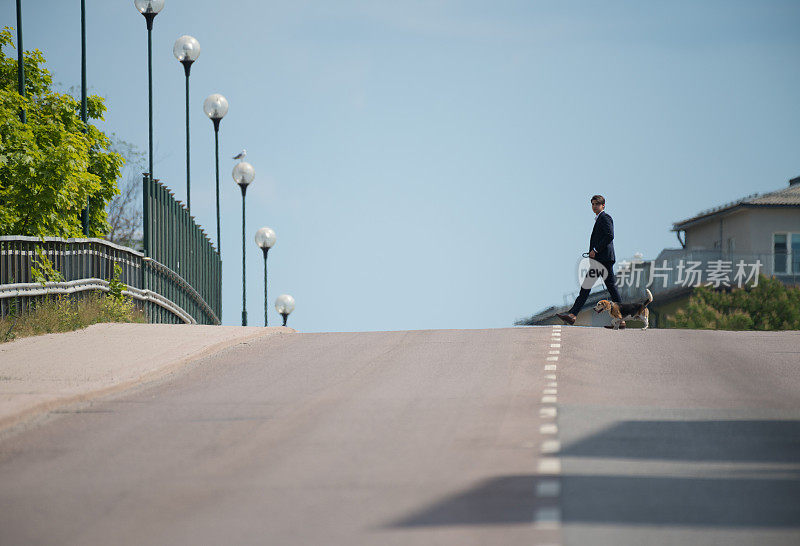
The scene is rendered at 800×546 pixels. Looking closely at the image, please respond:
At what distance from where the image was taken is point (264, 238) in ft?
119

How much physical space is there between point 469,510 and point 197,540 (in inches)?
65.3

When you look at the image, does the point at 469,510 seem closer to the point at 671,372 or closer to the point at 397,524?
the point at 397,524

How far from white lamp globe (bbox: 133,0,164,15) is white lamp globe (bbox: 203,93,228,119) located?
538 centimetres

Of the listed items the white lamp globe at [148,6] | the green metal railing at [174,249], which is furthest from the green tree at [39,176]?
the white lamp globe at [148,6]

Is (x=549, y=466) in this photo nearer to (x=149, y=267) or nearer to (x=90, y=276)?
(x=90, y=276)

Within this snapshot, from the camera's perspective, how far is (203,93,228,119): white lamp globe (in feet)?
107

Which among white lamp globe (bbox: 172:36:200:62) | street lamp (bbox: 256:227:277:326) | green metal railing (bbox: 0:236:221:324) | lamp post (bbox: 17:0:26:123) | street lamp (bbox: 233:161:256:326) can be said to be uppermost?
white lamp globe (bbox: 172:36:200:62)

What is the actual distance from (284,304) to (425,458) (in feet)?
99.4

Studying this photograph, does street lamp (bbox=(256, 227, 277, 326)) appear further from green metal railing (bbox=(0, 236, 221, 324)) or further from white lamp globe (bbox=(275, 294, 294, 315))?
green metal railing (bbox=(0, 236, 221, 324))

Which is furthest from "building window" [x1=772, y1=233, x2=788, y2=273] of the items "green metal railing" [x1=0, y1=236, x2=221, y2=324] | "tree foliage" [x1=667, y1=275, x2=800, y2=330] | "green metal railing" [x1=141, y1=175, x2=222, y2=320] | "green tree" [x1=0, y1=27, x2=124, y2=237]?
"green tree" [x1=0, y1=27, x2=124, y2=237]

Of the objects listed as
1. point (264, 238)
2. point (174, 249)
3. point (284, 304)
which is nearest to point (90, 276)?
point (174, 249)

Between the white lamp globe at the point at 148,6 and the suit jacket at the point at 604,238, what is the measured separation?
526 inches

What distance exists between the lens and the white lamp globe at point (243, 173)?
34528mm

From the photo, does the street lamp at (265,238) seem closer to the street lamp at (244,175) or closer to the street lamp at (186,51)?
the street lamp at (244,175)
